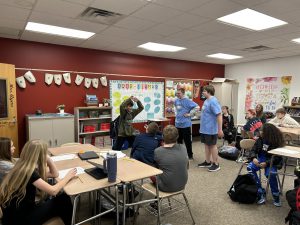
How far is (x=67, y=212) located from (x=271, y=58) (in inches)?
276

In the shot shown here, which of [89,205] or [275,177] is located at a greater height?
[275,177]

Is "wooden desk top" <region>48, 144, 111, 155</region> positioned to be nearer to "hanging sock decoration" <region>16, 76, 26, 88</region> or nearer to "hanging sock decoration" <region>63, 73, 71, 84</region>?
"hanging sock decoration" <region>16, 76, 26, 88</region>

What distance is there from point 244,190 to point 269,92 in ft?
16.3

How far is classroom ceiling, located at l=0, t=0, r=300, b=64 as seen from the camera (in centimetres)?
282

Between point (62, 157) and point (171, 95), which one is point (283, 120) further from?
point (62, 157)

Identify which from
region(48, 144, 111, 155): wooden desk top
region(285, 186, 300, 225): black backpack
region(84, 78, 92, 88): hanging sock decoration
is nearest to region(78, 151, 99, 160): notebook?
region(48, 144, 111, 155): wooden desk top

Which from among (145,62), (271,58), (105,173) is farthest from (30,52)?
(271,58)

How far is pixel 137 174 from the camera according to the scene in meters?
2.01

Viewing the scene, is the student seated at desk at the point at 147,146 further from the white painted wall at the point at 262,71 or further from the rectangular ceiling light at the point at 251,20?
the white painted wall at the point at 262,71

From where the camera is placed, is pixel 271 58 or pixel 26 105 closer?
pixel 26 105

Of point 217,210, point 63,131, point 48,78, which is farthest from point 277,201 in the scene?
point 48,78

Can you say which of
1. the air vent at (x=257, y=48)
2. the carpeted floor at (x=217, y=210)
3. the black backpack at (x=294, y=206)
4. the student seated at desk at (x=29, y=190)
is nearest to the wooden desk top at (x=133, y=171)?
the student seated at desk at (x=29, y=190)

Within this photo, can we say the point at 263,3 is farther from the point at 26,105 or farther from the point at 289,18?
the point at 26,105

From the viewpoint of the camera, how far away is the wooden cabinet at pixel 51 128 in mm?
4391
